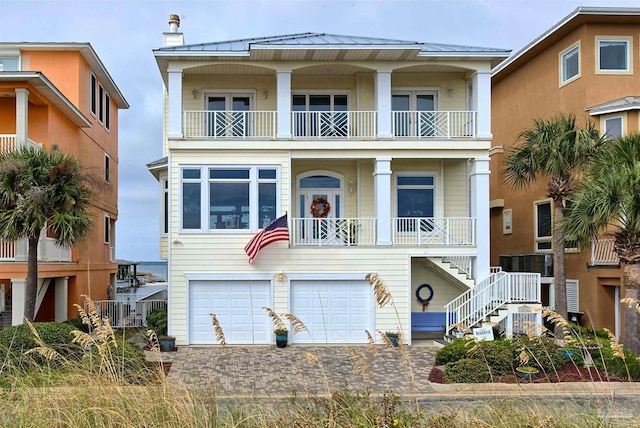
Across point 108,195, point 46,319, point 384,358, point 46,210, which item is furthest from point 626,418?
point 108,195

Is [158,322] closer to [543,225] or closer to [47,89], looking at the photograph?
[47,89]

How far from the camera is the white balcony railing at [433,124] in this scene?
61.1 feet

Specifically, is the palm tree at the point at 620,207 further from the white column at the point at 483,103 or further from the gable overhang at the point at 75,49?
the gable overhang at the point at 75,49

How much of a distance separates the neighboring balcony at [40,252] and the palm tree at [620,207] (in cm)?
1298

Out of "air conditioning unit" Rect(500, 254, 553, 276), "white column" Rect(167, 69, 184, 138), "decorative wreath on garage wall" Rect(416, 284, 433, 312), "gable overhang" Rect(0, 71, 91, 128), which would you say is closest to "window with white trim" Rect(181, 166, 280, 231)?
"white column" Rect(167, 69, 184, 138)

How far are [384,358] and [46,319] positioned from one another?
11.7m

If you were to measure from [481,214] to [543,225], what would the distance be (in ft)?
17.9

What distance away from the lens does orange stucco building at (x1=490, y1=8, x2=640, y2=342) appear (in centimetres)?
1842

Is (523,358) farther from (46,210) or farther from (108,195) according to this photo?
(108,195)

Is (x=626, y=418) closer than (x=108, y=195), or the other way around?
(x=626, y=418)

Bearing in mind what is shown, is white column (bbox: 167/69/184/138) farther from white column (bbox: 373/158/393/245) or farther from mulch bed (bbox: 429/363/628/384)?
mulch bed (bbox: 429/363/628/384)

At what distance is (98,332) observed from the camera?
523 cm

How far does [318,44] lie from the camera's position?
56.0 feet

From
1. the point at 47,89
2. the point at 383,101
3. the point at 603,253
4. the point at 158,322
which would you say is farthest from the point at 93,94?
the point at 603,253
